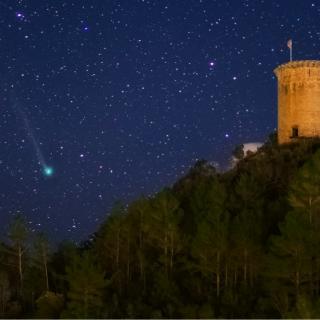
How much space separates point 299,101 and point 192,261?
1014 inches

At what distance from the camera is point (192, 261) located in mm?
39094

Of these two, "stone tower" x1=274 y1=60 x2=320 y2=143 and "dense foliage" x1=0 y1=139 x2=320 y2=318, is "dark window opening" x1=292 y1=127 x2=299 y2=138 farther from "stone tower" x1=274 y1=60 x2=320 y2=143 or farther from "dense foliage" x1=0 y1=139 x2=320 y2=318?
"dense foliage" x1=0 y1=139 x2=320 y2=318

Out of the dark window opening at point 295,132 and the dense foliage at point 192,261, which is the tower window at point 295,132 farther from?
the dense foliage at point 192,261

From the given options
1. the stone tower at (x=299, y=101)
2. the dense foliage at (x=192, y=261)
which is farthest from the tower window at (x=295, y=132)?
the dense foliage at (x=192, y=261)

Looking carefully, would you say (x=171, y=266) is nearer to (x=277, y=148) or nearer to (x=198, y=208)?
(x=198, y=208)

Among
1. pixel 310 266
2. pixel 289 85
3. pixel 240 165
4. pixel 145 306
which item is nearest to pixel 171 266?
pixel 145 306

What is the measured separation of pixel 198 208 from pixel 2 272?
14.9 m

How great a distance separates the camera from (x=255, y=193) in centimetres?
4462

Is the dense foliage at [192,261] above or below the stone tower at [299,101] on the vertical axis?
below

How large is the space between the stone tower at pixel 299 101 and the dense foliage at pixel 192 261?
1213cm

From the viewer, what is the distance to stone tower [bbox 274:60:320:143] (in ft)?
194

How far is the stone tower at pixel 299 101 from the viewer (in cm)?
5903

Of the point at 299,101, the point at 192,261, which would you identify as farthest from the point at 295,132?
the point at 192,261

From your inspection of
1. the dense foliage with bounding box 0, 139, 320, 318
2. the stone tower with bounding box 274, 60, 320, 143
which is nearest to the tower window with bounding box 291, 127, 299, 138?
the stone tower with bounding box 274, 60, 320, 143
